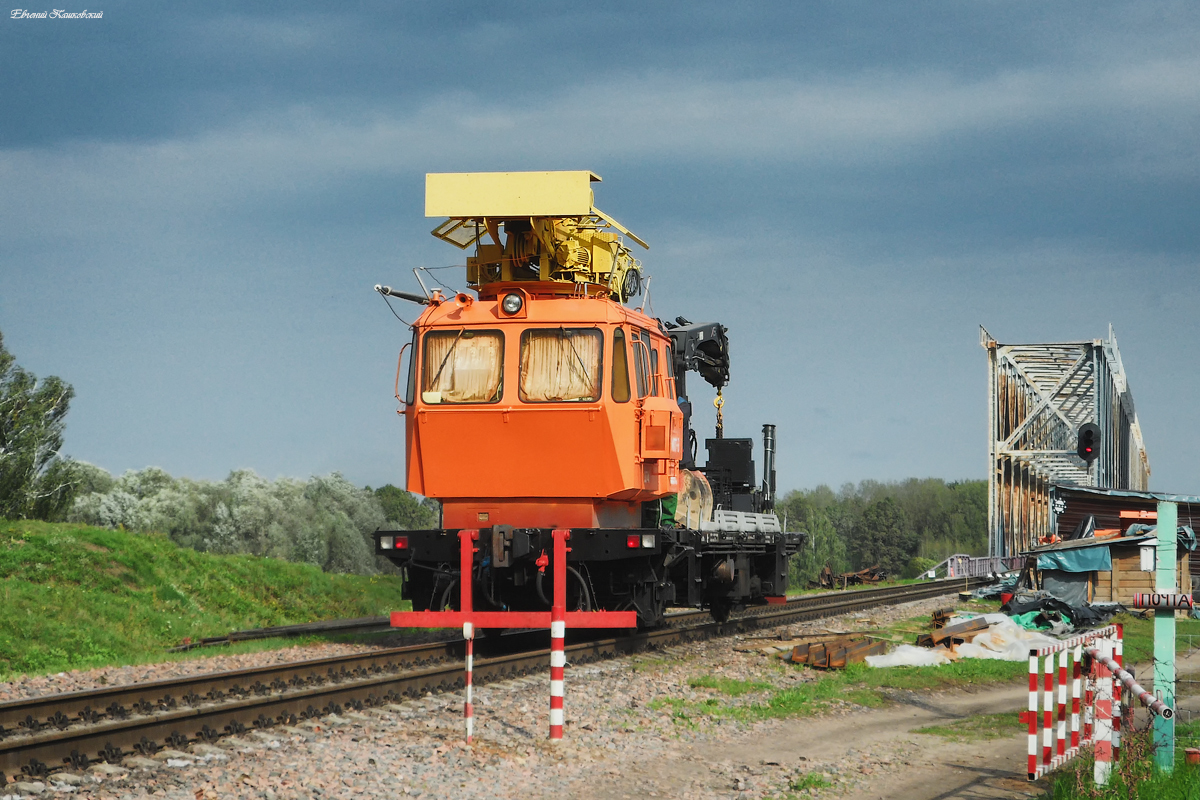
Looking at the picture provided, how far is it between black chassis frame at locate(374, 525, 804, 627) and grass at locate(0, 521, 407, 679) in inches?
113

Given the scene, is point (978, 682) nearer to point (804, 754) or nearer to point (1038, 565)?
point (804, 754)

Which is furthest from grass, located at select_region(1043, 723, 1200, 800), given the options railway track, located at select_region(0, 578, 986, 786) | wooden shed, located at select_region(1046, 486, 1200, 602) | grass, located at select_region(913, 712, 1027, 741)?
wooden shed, located at select_region(1046, 486, 1200, 602)

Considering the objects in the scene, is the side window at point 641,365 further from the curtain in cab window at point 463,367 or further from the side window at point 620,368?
the curtain in cab window at point 463,367

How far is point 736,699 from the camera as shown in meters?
12.3

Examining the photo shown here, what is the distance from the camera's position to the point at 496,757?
907 centimetres

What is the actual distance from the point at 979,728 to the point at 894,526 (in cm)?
11886

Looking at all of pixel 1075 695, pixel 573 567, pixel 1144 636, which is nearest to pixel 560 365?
pixel 573 567

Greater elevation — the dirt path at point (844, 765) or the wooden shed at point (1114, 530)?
the wooden shed at point (1114, 530)

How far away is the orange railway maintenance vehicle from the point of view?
1391cm

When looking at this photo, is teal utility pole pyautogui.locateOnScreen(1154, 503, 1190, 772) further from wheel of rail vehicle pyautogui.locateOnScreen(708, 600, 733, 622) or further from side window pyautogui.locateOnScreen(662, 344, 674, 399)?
wheel of rail vehicle pyautogui.locateOnScreen(708, 600, 733, 622)

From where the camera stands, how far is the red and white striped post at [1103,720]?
26.6 ft

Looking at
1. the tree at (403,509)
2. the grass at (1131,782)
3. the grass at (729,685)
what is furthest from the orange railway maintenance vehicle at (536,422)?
the tree at (403,509)

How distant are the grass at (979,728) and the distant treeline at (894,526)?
3959 inches

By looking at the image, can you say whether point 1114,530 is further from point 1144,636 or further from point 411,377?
point 411,377
